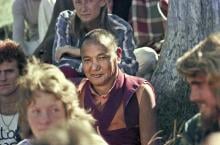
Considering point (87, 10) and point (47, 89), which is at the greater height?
point (87, 10)

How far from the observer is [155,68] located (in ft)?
20.9

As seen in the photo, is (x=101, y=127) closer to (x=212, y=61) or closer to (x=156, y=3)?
(x=212, y=61)

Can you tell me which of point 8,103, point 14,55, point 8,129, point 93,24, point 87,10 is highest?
point 87,10

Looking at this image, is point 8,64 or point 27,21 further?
point 27,21

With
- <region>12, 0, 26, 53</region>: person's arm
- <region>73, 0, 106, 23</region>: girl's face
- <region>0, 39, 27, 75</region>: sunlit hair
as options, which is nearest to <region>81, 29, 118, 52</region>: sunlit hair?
<region>0, 39, 27, 75</region>: sunlit hair

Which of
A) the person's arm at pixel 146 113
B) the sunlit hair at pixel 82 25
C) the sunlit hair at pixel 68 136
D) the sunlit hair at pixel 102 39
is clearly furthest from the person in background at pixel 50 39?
the sunlit hair at pixel 68 136

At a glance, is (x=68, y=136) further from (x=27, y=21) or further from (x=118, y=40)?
(x=27, y=21)

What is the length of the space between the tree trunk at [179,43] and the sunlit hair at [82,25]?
0.53 meters

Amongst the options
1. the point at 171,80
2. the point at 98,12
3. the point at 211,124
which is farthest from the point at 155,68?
the point at 211,124

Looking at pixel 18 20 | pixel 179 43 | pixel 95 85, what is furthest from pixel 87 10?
pixel 18 20

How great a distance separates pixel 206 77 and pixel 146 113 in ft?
5.54

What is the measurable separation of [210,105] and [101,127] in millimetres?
1766

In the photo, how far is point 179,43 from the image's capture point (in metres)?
6.06

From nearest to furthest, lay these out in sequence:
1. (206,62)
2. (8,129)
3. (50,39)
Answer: (206,62) < (8,129) < (50,39)
